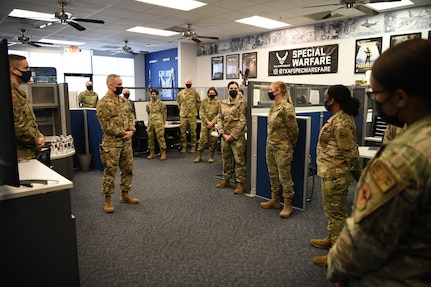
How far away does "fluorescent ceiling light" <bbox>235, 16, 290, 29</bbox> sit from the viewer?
24.6 ft

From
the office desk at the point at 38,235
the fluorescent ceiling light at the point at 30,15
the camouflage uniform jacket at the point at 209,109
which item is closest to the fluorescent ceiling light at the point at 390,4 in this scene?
the camouflage uniform jacket at the point at 209,109

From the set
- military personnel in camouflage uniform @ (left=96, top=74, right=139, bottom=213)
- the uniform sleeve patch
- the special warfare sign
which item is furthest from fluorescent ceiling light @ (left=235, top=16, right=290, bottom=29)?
the uniform sleeve patch

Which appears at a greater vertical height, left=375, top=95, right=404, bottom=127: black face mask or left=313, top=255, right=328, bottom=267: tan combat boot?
left=375, top=95, right=404, bottom=127: black face mask

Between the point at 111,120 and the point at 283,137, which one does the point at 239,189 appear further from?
the point at 111,120

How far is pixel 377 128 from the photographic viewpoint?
409 centimetres

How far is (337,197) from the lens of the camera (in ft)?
8.07

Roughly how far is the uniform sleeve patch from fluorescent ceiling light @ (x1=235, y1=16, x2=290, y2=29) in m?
7.14

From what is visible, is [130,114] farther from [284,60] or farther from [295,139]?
[284,60]

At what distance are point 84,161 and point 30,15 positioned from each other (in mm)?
4042

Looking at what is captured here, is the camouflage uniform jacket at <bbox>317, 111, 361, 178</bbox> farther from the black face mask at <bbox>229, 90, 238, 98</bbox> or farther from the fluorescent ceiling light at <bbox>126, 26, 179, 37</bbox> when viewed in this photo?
the fluorescent ceiling light at <bbox>126, 26, 179, 37</bbox>

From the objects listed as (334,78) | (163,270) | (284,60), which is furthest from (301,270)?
(284,60)

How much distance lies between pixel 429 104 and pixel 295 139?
2.61m

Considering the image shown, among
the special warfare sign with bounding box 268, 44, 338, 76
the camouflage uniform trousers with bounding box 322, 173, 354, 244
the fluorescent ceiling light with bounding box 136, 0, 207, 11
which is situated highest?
the fluorescent ceiling light with bounding box 136, 0, 207, 11

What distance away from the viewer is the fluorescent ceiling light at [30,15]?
6.75 metres
